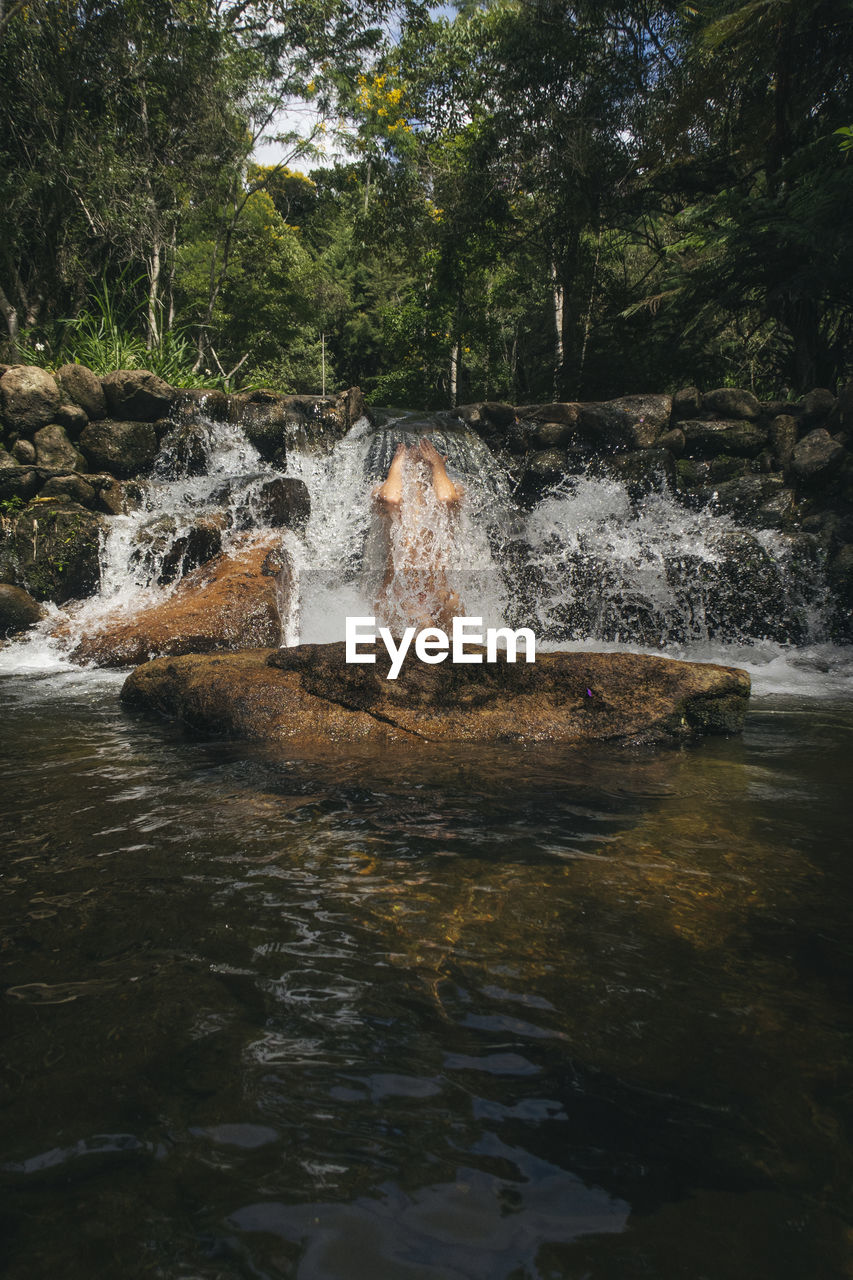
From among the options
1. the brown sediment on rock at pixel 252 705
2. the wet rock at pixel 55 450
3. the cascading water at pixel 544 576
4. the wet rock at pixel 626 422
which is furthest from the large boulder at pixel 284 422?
the brown sediment on rock at pixel 252 705

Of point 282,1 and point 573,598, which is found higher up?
point 282,1

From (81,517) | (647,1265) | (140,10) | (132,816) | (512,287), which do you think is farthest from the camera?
(512,287)

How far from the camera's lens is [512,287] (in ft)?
67.5

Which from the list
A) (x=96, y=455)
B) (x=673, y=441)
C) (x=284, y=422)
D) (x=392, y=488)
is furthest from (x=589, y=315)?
(x=392, y=488)

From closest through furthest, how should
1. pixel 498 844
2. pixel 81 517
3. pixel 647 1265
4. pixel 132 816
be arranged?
pixel 647 1265
pixel 498 844
pixel 132 816
pixel 81 517

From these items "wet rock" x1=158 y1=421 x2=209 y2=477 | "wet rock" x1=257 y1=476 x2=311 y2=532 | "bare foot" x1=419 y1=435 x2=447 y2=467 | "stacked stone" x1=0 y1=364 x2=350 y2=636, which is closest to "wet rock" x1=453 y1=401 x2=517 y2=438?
"bare foot" x1=419 y1=435 x2=447 y2=467

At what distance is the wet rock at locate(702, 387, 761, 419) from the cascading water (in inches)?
84.9

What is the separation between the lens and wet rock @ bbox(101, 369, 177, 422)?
35.1ft

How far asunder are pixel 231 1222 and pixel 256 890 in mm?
1171

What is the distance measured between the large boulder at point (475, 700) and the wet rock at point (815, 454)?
7.07 m

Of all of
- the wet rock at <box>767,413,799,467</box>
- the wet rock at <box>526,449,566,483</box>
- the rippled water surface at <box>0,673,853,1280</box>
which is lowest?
the rippled water surface at <box>0,673,853,1280</box>

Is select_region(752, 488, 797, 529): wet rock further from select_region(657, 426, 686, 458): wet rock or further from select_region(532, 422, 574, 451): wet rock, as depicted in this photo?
select_region(532, 422, 574, 451): wet rock

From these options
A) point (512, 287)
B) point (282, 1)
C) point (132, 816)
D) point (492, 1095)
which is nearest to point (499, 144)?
point (512, 287)

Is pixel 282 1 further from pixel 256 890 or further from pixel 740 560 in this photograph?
pixel 256 890
